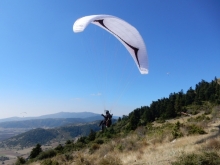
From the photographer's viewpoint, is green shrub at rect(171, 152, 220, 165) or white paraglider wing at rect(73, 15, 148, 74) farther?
white paraglider wing at rect(73, 15, 148, 74)

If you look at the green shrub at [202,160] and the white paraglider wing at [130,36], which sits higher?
the white paraglider wing at [130,36]

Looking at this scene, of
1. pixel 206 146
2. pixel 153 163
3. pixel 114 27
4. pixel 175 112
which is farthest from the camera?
pixel 175 112

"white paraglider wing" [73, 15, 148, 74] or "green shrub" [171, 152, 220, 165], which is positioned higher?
"white paraglider wing" [73, 15, 148, 74]

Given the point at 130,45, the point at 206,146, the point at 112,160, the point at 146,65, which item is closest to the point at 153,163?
the point at 112,160

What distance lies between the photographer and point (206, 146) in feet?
28.3

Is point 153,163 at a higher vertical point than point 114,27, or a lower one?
lower

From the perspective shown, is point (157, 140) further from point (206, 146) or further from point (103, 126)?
point (206, 146)

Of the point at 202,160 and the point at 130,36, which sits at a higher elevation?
the point at 130,36

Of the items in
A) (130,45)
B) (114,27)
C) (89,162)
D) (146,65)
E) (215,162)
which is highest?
(114,27)

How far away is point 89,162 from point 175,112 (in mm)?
43577

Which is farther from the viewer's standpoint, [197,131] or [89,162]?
[197,131]

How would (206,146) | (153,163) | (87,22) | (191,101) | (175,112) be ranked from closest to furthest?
(153,163), (206,146), (87,22), (175,112), (191,101)

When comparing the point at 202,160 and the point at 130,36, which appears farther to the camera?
the point at 130,36

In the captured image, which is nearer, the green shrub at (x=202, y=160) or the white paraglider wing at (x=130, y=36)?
the green shrub at (x=202, y=160)
